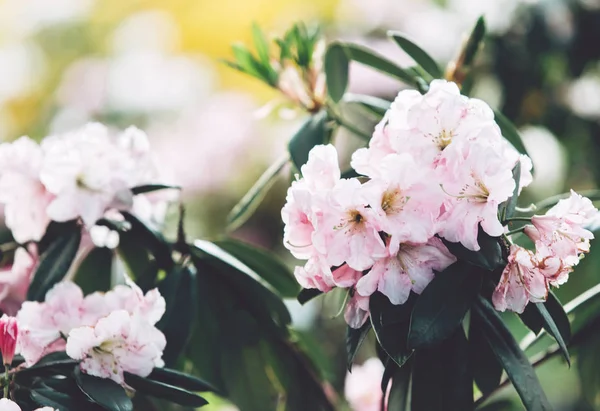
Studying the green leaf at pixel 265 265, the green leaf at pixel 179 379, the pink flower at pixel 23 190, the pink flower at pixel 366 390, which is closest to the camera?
the green leaf at pixel 179 379

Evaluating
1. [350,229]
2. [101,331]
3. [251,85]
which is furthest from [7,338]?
[251,85]

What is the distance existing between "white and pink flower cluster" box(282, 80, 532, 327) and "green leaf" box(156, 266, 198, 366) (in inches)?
8.4

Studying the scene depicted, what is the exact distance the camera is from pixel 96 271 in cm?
90

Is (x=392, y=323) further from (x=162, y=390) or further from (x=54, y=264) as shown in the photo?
(x=54, y=264)

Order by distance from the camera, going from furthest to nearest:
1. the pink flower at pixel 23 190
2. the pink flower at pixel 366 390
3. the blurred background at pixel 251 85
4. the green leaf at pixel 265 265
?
the blurred background at pixel 251 85 → the pink flower at pixel 366 390 → the green leaf at pixel 265 265 → the pink flower at pixel 23 190

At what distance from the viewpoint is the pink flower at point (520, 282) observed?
1.93ft

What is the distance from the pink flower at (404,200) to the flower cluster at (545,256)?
0.07 meters

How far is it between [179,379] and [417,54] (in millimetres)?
401

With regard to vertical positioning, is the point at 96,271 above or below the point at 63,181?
below

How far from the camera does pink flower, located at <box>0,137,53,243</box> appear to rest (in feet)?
2.64

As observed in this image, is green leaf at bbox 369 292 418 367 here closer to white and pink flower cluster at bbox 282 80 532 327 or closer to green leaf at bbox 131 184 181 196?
white and pink flower cluster at bbox 282 80 532 327

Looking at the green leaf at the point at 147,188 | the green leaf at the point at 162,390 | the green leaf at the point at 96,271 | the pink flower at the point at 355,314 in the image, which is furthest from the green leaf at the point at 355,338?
the green leaf at the point at 96,271

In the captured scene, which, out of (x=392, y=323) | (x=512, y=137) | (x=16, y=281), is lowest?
(x=16, y=281)

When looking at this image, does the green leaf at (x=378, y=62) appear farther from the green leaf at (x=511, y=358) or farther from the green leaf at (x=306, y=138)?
the green leaf at (x=511, y=358)
